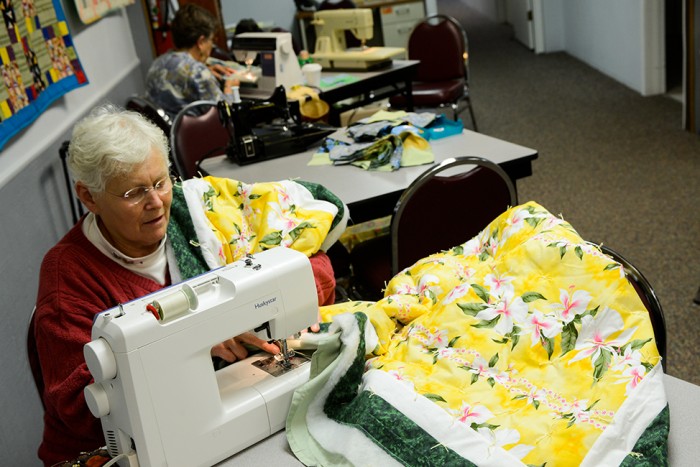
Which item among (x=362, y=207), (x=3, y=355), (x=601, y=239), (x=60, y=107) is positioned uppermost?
(x=60, y=107)

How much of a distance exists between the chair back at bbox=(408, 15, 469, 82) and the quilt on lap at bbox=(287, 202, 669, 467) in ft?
11.8

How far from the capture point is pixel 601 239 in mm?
3596

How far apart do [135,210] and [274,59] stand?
256 cm

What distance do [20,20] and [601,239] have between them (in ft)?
9.10

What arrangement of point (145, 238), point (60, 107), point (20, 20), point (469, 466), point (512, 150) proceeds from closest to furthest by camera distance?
point (469, 466), point (145, 238), point (512, 150), point (20, 20), point (60, 107)

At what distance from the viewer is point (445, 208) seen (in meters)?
2.22

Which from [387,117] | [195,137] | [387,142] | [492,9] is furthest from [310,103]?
[492,9]

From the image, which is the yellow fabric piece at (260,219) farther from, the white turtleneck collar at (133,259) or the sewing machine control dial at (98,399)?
the sewing machine control dial at (98,399)

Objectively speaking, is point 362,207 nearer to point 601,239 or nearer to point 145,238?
point 145,238

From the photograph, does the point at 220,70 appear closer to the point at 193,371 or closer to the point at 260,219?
the point at 260,219

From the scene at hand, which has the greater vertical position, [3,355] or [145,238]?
[145,238]

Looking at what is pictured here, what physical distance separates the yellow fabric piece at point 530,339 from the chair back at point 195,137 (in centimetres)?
186

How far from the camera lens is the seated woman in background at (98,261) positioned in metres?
1.45

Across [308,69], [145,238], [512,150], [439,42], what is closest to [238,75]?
[308,69]
